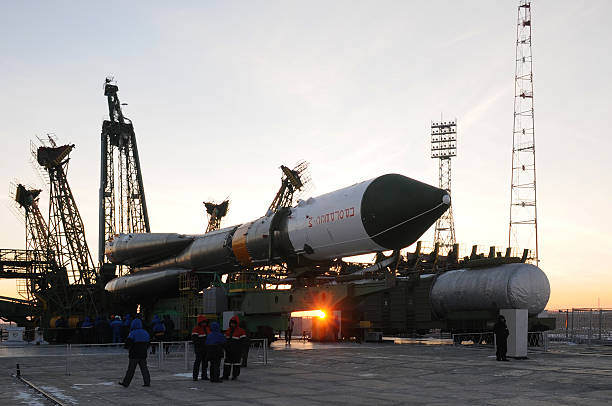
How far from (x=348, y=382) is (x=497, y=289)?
1477 cm

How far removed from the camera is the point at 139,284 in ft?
119

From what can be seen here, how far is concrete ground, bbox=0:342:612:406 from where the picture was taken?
1223 centimetres

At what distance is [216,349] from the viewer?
15.3m

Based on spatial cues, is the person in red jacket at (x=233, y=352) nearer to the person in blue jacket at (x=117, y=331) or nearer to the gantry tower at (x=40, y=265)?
the person in blue jacket at (x=117, y=331)

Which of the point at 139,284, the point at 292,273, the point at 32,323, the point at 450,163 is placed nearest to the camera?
the point at 292,273

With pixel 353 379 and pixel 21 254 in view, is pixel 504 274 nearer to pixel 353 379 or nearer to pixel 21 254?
pixel 353 379

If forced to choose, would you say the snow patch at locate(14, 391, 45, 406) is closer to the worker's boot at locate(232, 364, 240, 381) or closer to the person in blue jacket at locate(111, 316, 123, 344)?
the worker's boot at locate(232, 364, 240, 381)

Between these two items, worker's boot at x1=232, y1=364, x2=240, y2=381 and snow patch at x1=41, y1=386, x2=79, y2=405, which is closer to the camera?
snow patch at x1=41, y1=386, x2=79, y2=405

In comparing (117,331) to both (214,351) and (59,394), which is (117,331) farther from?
(59,394)

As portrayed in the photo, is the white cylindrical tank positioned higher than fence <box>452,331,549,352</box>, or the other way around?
the white cylindrical tank

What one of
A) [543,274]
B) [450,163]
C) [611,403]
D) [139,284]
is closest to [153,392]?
[611,403]

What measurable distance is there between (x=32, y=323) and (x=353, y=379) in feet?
139

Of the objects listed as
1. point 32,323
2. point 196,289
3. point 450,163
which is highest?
point 450,163

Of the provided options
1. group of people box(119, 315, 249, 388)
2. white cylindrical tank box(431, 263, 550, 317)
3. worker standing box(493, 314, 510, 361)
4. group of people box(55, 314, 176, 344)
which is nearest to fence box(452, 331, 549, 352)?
white cylindrical tank box(431, 263, 550, 317)
